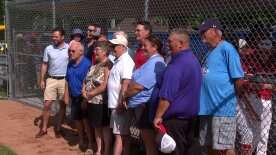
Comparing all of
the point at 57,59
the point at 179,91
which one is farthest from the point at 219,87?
the point at 57,59

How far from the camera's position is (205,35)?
464 centimetres

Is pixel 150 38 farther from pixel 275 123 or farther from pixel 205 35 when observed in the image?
pixel 275 123

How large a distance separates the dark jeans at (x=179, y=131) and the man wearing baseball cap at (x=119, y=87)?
3.42ft

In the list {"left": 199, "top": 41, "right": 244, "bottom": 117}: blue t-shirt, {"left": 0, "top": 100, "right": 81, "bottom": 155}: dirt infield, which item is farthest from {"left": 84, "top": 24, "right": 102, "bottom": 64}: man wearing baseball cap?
{"left": 199, "top": 41, "right": 244, "bottom": 117}: blue t-shirt

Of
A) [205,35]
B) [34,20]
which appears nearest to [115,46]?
[205,35]

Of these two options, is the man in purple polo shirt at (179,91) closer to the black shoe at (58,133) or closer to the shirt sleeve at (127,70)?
the shirt sleeve at (127,70)

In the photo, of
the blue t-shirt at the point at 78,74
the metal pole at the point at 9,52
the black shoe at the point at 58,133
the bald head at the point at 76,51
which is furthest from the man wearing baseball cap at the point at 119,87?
the metal pole at the point at 9,52

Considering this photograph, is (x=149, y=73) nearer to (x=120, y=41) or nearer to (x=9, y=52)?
(x=120, y=41)

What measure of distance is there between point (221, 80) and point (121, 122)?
1.69m

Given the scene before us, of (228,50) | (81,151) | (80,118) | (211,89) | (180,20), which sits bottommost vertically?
(81,151)

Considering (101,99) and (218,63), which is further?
(101,99)

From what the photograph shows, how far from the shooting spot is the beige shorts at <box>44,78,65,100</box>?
7.93 metres

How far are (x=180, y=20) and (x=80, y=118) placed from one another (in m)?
2.13

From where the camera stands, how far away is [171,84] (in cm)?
446
